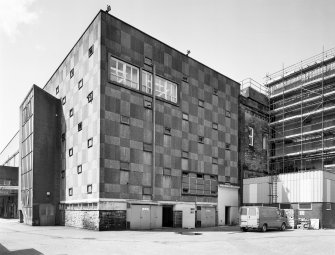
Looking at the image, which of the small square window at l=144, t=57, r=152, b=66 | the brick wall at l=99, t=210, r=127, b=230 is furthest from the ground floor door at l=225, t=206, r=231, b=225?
the small square window at l=144, t=57, r=152, b=66

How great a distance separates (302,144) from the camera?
4134cm

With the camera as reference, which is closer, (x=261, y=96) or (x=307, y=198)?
(x=307, y=198)

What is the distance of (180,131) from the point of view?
33.2 m

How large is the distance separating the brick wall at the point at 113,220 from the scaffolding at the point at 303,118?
74.4ft

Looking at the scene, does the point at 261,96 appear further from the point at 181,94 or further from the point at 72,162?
the point at 72,162

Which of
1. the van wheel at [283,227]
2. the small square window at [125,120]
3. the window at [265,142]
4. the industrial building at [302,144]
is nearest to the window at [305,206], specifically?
the industrial building at [302,144]

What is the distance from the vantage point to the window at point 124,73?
1135 inches

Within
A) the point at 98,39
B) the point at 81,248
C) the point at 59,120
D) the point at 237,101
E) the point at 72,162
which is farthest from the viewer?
the point at 237,101

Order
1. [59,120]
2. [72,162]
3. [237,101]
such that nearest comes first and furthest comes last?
[72,162] < [59,120] < [237,101]

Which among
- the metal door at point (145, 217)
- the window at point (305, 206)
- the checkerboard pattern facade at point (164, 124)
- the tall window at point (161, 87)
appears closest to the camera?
the checkerboard pattern facade at point (164, 124)

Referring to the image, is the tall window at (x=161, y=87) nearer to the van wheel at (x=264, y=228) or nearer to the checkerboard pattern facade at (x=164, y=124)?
the checkerboard pattern facade at (x=164, y=124)

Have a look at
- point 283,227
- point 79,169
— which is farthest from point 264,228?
point 79,169

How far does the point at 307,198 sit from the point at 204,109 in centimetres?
1309

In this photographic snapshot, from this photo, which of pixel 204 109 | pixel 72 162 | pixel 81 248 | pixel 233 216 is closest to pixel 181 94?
pixel 204 109
